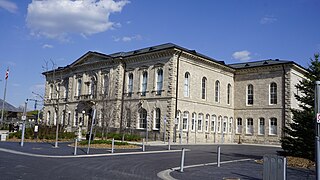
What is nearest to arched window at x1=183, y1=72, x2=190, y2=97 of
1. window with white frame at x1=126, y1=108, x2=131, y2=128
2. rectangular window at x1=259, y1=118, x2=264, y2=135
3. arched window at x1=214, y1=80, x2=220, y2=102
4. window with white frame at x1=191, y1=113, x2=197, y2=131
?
window with white frame at x1=191, y1=113, x2=197, y2=131

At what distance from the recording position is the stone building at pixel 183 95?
36125 millimetres

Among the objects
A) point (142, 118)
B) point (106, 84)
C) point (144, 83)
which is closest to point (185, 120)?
point (142, 118)

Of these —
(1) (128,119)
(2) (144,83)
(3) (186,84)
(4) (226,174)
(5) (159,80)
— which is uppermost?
(5) (159,80)

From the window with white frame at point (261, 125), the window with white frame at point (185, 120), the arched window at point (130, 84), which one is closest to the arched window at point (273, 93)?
the window with white frame at point (261, 125)

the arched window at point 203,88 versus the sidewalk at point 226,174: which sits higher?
the arched window at point 203,88

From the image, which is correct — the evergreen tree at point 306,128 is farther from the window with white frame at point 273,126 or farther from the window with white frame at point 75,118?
the window with white frame at point 75,118

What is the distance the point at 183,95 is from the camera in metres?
36.8

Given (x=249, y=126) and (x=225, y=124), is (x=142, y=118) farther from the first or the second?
(x=249, y=126)

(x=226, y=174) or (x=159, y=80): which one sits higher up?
(x=159, y=80)

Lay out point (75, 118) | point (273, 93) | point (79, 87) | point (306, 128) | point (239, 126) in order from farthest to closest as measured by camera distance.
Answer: point (79, 87) → point (75, 118) → point (239, 126) → point (273, 93) → point (306, 128)

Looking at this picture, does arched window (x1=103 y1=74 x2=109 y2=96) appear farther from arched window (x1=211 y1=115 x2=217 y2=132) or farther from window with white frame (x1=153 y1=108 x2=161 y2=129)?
arched window (x1=211 y1=115 x2=217 y2=132)

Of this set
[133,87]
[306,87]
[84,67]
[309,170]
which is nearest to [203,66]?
[133,87]

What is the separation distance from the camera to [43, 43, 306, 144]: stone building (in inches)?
1422

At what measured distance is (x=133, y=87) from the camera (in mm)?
40094
